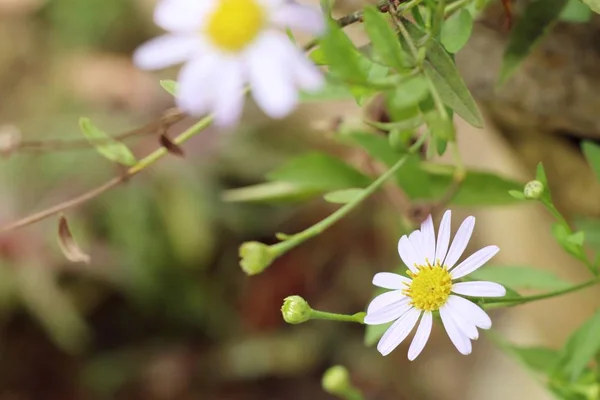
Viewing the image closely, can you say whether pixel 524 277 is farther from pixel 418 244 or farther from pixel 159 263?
pixel 159 263

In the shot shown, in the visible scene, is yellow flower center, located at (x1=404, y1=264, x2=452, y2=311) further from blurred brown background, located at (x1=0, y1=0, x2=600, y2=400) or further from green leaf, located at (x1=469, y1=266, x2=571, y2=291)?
blurred brown background, located at (x1=0, y1=0, x2=600, y2=400)

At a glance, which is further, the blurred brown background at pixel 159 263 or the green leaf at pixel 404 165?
the blurred brown background at pixel 159 263

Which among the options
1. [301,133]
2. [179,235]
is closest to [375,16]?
Result: [179,235]

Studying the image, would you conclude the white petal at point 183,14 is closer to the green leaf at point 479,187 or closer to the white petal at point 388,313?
→ the white petal at point 388,313

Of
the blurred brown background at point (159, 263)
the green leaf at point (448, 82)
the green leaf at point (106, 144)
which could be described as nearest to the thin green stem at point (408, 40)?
the green leaf at point (448, 82)

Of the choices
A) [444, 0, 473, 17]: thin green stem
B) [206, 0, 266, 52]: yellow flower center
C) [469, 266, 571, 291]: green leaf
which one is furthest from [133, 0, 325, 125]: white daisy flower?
[469, 266, 571, 291]: green leaf

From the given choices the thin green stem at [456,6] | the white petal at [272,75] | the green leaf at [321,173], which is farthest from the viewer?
the green leaf at [321,173]

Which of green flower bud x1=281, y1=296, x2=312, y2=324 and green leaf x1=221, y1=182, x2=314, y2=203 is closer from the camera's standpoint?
green flower bud x1=281, y1=296, x2=312, y2=324
